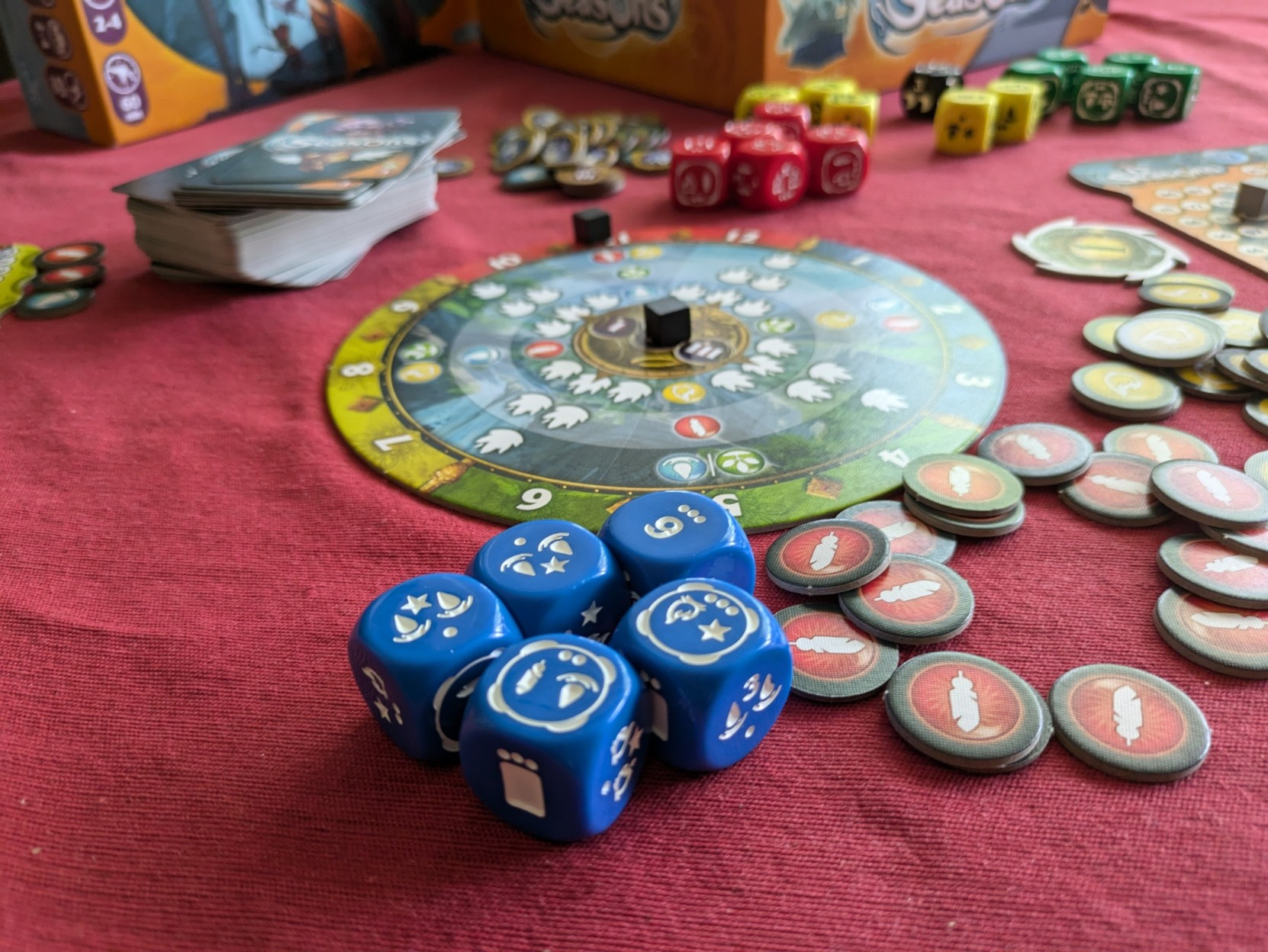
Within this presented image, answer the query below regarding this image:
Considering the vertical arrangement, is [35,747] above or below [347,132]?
below

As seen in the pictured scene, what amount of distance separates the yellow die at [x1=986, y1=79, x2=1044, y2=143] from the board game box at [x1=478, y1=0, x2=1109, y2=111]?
1.42 ft

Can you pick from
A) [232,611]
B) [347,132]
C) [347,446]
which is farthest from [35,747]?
[347,132]

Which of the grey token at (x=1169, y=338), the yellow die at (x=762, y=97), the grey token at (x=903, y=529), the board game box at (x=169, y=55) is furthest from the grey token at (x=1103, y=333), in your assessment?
the board game box at (x=169, y=55)

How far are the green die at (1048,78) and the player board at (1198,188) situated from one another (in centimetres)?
35

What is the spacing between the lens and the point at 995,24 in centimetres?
262

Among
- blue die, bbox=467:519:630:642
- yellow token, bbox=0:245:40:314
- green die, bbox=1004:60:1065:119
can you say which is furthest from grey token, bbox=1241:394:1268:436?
yellow token, bbox=0:245:40:314

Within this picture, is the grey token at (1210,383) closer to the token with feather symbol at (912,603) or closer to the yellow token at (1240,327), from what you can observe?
the yellow token at (1240,327)

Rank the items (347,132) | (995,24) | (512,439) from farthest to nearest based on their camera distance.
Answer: (995,24) → (347,132) → (512,439)

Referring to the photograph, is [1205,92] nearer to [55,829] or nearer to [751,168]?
[751,168]

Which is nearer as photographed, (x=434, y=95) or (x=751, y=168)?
(x=751, y=168)

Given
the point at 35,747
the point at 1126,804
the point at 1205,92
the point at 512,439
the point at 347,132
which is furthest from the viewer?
the point at 1205,92

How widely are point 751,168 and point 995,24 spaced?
4.09ft

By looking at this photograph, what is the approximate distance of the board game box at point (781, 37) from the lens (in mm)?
2344

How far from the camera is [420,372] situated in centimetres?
141
